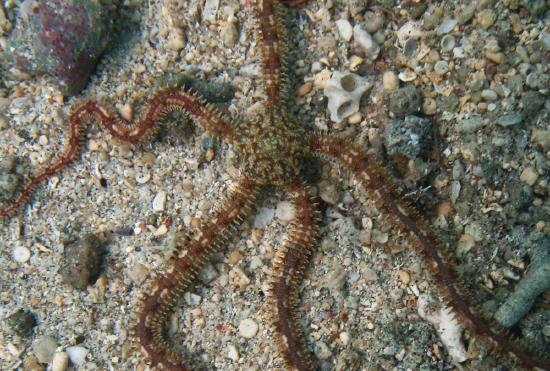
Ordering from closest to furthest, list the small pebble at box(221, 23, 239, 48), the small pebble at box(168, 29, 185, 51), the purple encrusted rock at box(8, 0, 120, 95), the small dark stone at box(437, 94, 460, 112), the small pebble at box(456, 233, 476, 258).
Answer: the small pebble at box(456, 233, 476, 258) < the small dark stone at box(437, 94, 460, 112) < the purple encrusted rock at box(8, 0, 120, 95) < the small pebble at box(221, 23, 239, 48) < the small pebble at box(168, 29, 185, 51)

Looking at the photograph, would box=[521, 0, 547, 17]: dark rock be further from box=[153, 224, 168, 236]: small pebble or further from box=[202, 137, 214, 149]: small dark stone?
box=[153, 224, 168, 236]: small pebble

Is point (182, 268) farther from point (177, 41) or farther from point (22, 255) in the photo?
point (177, 41)

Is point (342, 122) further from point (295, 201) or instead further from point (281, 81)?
point (295, 201)

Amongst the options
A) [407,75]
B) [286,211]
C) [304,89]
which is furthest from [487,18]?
[286,211]

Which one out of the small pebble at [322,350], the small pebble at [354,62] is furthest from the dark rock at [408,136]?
the small pebble at [322,350]

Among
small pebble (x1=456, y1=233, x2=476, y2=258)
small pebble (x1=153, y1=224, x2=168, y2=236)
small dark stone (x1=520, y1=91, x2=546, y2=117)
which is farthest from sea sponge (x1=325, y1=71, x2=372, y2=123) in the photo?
small pebble (x1=153, y1=224, x2=168, y2=236)

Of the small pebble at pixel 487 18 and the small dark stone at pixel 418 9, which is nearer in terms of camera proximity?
the small pebble at pixel 487 18

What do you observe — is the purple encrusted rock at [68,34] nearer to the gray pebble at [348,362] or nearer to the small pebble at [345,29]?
the small pebble at [345,29]
